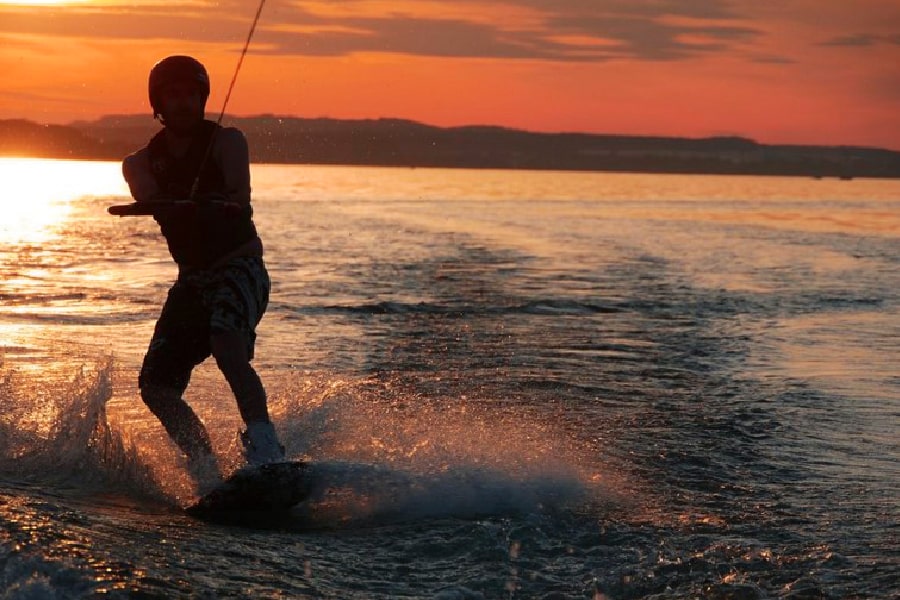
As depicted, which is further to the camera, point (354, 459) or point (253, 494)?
point (354, 459)

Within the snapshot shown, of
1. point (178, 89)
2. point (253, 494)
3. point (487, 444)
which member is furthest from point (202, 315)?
point (487, 444)

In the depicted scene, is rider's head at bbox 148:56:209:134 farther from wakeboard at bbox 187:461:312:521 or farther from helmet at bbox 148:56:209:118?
wakeboard at bbox 187:461:312:521

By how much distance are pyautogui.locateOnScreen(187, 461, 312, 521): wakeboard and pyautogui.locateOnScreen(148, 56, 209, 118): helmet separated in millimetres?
1701

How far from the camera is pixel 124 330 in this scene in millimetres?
12344

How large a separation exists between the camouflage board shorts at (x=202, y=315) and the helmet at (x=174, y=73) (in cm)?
80

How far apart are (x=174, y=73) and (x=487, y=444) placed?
8.52 feet

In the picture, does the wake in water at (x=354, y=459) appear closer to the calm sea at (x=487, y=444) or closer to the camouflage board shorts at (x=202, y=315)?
the calm sea at (x=487, y=444)

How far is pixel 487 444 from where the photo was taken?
6.87m

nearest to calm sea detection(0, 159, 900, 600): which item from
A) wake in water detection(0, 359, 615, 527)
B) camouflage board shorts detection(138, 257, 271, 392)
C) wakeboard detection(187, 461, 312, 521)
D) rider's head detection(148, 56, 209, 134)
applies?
wake in water detection(0, 359, 615, 527)

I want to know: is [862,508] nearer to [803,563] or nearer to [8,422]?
[803,563]

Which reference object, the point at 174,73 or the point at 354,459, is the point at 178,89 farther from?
the point at 354,459

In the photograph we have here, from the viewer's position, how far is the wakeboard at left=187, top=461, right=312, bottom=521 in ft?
17.9

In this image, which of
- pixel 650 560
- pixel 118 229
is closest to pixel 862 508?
pixel 650 560

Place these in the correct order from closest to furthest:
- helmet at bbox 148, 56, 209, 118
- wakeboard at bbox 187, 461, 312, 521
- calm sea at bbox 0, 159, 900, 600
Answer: calm sea at bbox 0, 159, 900, 600, wakeboard at bbox 187, 461, 312, 521, helmet at bbox 148, 56, 209, 118
